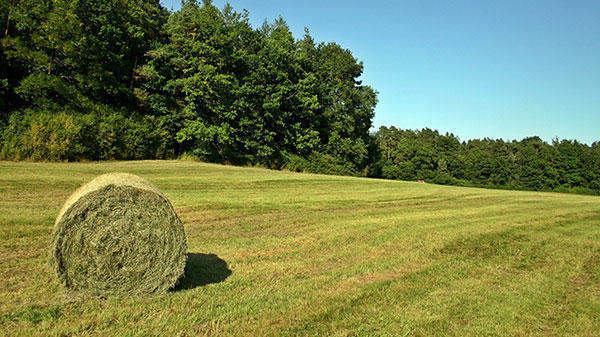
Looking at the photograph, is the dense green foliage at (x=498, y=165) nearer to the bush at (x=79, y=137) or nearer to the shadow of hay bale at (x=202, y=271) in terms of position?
the bush at (x=79, y=137)

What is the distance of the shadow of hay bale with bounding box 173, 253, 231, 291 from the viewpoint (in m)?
5.74

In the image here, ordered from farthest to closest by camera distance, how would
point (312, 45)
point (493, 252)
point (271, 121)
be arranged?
point (312, 45), point (271, 121), point (493, 252)

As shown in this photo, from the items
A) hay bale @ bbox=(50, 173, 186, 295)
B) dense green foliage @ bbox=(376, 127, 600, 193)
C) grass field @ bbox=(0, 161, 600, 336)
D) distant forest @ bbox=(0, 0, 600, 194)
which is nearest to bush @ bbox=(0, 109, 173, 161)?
distant forest @ bbox=(0, 0, 600, 194)

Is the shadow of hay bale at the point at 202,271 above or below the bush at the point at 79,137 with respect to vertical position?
below

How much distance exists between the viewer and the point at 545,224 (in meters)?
12.5

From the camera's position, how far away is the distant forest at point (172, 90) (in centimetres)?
2436

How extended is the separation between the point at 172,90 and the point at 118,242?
3070 cm

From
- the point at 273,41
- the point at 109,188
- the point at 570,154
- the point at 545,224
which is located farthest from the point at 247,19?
the point at 570,154

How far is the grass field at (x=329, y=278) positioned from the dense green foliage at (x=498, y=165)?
2033 inches

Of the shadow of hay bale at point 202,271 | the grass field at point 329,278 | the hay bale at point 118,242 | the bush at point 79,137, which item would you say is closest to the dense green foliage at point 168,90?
the bush at point 79,137

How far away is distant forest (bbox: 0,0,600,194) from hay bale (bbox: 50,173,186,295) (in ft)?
63.7

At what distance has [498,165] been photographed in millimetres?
68500

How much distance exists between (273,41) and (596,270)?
123 ft

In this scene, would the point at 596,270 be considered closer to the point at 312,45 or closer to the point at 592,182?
the point at 312,45
